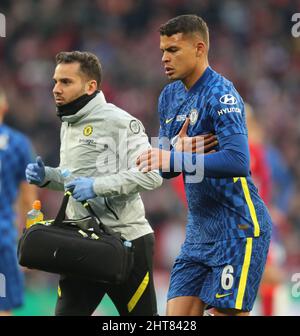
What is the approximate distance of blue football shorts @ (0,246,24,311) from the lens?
25.1 feet

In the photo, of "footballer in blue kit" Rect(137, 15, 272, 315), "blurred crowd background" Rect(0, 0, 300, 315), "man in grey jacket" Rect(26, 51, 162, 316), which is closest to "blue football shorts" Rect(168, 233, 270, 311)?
"footballer in blue kit" Rect(137, 15, 272, 315)

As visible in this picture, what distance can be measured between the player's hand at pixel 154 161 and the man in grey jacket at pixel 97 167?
0.85 meters

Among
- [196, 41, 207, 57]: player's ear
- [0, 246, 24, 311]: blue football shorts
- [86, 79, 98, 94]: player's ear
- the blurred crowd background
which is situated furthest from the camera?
the blurred crowd background

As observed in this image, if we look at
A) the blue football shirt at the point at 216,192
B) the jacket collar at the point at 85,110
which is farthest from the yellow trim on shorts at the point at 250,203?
the jacket collar at the point at 85,110

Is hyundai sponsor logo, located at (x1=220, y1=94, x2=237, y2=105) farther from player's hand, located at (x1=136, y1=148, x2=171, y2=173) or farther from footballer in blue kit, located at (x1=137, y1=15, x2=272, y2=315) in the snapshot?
player's hand, located at (x1=136, y1=148, x2=171, y2=173)

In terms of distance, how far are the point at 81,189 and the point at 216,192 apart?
744 millimetres

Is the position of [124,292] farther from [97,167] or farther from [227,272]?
[227,272]

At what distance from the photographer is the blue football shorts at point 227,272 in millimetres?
4898

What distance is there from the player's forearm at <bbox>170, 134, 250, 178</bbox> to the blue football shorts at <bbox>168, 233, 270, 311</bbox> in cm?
45

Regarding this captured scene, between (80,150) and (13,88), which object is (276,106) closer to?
(13,88)

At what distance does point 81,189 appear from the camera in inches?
205

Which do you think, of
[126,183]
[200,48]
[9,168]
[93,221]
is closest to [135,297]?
[93,221]

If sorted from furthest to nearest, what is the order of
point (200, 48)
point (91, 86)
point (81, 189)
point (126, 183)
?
point (91, 86) < point (126, 183) < point (81, 189) < point (200, 48)

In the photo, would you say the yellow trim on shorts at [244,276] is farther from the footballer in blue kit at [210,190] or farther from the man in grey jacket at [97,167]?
the man in grey jacket at [97,167]
